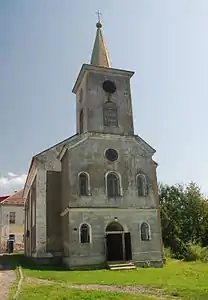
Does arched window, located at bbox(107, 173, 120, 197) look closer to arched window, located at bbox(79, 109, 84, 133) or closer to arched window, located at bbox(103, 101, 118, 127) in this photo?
arched window, located at bbox(103, 101, 118, 127)

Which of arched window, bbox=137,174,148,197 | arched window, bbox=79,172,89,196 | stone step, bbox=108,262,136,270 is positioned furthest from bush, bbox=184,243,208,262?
arched window, bbox=79,172,89,196

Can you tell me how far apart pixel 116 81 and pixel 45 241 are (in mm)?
15240

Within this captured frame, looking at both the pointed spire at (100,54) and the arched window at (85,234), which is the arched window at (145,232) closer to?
the arched window at (85,234)

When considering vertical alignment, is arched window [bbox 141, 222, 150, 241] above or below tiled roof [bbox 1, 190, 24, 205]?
below

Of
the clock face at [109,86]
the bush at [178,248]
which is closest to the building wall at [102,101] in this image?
the clock face at [109,86]

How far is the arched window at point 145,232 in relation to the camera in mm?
26072

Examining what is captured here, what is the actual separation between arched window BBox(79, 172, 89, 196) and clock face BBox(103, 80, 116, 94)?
27.3 feet

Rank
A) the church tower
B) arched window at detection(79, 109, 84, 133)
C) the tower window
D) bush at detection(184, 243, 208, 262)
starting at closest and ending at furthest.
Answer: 1. the church tower
2. bush at detection(184, 243, 208, 262)
3. arched window at detection(79, 109, 84, 133)
4. the tower window

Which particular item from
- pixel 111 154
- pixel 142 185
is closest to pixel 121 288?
pixel 142 185

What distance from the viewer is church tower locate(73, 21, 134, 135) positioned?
28.6 metres

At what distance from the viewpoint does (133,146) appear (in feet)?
93.5

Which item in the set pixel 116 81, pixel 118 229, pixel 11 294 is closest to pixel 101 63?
pixel 116 81

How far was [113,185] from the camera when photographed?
88.1ft

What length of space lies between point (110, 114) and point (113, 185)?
647 cm
